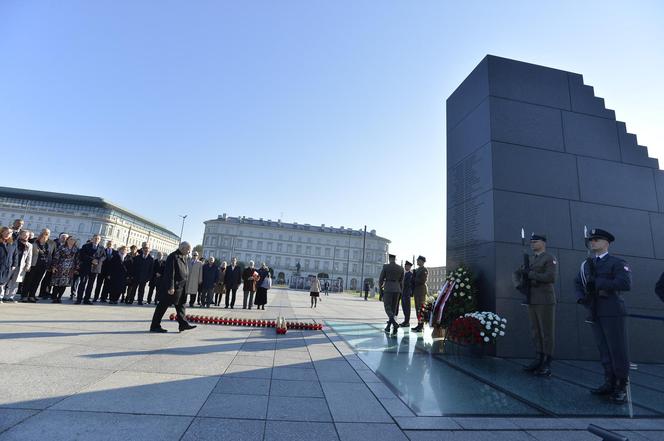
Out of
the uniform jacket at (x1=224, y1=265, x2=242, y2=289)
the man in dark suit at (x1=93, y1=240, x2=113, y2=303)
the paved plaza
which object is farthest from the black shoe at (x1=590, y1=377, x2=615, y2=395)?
the man in dark suit at (x1=93, y1=240, x2=113, y2=303)

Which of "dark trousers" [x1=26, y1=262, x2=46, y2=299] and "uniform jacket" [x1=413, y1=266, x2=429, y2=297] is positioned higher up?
"uniform jacket" [x1=413, y1=266, x2=429, y2=297]

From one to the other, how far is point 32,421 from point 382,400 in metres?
2.86

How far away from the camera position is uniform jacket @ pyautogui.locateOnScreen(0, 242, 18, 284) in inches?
334

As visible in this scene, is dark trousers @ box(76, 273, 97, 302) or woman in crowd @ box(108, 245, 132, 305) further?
woman in crowd @ box(108, 245, 132, 305)

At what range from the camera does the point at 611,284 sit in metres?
4.27

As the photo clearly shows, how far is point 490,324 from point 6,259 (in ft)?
37.1

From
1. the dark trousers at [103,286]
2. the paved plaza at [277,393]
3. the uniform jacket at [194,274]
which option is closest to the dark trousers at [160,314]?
the paved plaza at [277,393]

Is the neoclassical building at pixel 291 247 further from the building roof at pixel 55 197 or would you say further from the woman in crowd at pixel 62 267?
the woman in crowd at pixel 62 267

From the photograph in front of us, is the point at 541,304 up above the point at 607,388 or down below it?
above

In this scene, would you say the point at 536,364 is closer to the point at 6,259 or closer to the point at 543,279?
the point at 543,279

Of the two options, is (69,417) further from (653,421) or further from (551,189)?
(551,189)

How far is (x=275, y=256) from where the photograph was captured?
3772 inches

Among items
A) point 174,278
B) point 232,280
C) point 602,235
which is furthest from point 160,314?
point 602,235

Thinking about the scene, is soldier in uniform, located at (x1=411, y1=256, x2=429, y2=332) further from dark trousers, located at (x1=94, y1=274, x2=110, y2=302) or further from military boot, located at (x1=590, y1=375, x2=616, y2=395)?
dark trousers, located at (x1=94, y1=274, x2=110, y2=302)
